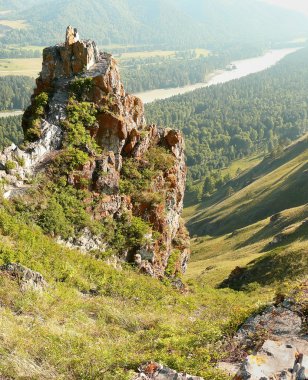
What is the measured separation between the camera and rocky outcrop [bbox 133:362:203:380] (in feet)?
41.5

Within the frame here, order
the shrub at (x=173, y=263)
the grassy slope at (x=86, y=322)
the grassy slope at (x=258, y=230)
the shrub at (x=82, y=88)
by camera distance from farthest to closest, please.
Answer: the grassy slope at (x=258, y=230), the shrub at (x=173, y=263), the shrub at (x=82, y=88), the grassy slope at (x=86, y=322)

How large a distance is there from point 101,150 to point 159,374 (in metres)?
31.1

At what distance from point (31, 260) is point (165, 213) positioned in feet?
70.9

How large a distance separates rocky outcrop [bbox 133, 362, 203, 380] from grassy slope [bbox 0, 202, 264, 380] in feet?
1.39

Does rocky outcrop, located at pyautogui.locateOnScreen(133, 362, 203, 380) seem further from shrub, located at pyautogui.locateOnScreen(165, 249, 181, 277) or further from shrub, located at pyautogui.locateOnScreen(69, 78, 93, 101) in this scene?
shrub, located at pyautogui.locateOnScreen(69, 78, 93, 101)

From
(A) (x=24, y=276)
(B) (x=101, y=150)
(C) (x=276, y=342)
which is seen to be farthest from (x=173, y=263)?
(C) (x=276, y=342)

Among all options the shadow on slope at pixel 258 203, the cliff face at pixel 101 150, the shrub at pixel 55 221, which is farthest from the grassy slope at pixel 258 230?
the shrub at pixel 55 221

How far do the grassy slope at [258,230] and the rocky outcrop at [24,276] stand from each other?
46.8 metres

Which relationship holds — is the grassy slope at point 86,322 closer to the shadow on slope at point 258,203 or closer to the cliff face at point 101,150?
the cliff face at point 101,150

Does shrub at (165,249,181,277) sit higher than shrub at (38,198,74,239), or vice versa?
shrub at (38,198,74,239)

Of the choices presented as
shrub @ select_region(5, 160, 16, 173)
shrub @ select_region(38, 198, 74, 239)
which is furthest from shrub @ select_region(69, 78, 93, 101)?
shrub @ select_region(38, 198, 74, 239)

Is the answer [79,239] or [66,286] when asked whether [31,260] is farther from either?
[79,239]

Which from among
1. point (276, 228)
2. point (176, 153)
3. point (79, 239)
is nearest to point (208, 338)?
point (79, 239)

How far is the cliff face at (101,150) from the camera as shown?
124 ft
